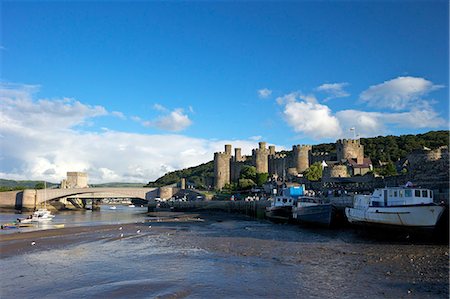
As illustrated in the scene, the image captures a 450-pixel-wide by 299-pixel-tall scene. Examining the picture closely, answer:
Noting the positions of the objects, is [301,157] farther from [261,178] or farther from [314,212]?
[314,212]

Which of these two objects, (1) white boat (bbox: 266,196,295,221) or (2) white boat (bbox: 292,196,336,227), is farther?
(1) white boat (bbox: 266,196,295,221)

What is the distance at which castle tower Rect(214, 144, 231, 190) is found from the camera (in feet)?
281

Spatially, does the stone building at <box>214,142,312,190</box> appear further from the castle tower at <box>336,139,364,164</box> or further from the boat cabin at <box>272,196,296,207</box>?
the boat cabin at <box>272,196,296,207</box>

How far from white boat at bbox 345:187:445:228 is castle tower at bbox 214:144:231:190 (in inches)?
2519

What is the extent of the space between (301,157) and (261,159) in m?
9.96

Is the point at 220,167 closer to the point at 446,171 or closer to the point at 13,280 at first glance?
the point at 446,171

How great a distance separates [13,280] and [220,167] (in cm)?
7408

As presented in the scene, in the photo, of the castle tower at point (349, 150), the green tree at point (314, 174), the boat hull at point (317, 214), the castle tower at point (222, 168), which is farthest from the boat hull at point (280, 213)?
the castle tower at point (222, 168)

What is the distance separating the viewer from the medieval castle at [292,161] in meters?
59.3

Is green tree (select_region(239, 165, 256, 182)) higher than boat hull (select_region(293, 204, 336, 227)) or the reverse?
higher

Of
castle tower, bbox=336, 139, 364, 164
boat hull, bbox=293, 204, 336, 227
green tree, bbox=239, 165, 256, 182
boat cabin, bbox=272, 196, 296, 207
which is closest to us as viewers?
boat hull, bbox=293, 204, 336, 227

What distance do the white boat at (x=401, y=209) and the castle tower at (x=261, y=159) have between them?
5816 cm

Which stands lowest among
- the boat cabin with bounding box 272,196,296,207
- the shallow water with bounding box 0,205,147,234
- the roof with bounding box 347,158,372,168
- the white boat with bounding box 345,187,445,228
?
the shallow water with bounding box 0,205,147,234

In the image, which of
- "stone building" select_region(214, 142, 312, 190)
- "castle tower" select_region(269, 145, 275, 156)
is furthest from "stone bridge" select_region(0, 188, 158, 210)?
"castle tower" select_region(269, 145, 275, 156)
